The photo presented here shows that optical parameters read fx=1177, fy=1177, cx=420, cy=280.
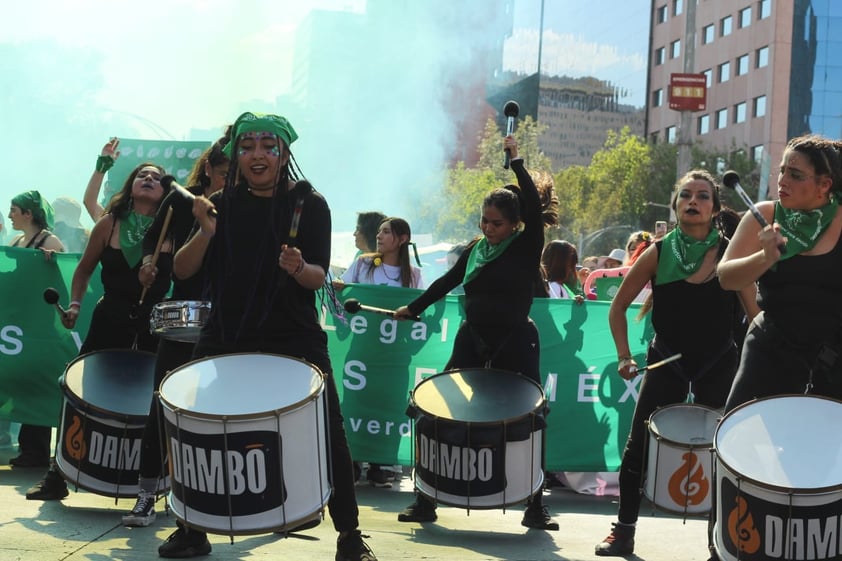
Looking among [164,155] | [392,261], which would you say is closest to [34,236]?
[392,261]

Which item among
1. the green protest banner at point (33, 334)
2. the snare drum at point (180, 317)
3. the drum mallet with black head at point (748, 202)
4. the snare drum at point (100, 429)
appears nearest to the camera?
the drum mallet with black head at point (748, 202)

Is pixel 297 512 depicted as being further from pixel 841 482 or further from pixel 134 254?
pixel 134 254

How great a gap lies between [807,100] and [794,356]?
65531 mm

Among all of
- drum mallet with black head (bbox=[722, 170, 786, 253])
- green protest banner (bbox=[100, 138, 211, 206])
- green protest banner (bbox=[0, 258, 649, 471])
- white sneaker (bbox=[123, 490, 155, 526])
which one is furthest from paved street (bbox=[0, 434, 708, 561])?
green protest banner (bbox=[100, 138, 211, 206])

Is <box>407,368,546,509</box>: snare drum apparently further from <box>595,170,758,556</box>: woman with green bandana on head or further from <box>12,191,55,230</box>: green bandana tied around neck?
<box>12,191,55,230</box>: green bandana tied around neck

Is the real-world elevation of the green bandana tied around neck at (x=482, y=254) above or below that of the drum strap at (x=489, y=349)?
above

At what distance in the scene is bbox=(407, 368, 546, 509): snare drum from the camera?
17.4 feet

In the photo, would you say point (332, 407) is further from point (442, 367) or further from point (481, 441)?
point (442, 367)

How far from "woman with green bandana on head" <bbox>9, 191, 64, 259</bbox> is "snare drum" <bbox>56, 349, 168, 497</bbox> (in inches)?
100

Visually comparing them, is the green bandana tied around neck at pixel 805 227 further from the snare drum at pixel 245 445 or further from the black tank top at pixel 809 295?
the snare drum at pixel 245 445

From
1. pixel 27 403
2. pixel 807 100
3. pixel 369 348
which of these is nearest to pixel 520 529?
pixel 369 348

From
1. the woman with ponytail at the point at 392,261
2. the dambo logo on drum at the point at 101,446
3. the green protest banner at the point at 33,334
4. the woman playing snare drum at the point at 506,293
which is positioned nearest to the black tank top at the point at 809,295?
Result: the woman playing snare drum at the point at 506,293

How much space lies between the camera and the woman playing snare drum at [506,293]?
6023 mm

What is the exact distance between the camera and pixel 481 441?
17.3 ft
